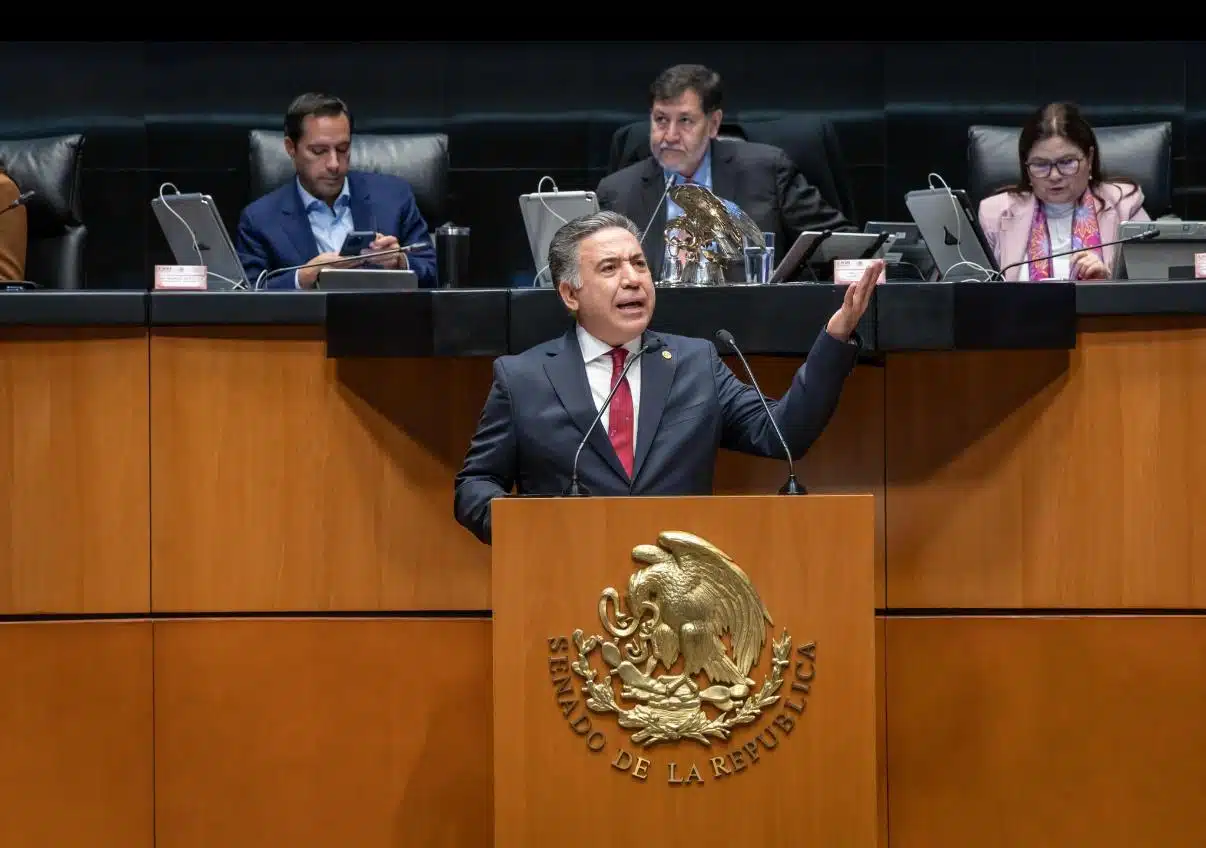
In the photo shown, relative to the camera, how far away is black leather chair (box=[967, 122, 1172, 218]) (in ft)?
16.8

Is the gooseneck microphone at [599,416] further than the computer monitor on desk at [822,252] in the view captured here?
No

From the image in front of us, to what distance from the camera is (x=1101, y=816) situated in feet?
9.68

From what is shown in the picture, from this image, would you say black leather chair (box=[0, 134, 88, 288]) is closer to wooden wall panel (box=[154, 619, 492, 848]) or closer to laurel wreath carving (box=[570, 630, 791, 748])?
wooden wall panel (box=[154, 619, 492, 848])

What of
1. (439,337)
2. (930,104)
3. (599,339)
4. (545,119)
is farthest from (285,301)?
(930,104)

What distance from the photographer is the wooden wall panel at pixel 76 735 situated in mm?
3027

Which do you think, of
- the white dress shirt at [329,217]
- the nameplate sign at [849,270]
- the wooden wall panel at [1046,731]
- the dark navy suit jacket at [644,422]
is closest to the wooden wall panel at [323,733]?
the dark navy suit jacket at [644,422]

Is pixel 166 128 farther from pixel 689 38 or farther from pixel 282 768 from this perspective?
pixel 282 768

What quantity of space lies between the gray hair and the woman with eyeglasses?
5.47 ft

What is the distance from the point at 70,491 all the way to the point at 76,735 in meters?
0.46

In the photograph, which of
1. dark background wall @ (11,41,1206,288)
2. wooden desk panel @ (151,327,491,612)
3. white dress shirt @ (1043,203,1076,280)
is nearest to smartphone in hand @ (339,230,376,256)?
wooden desk panel @ (151,327,491,612)

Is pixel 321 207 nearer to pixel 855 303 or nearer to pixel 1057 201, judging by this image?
pixel 1057 201

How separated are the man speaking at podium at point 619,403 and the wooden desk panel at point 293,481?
30 centimetres

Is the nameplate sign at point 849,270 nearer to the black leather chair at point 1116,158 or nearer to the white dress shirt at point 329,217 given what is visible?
the white dress shirt at point 329,217

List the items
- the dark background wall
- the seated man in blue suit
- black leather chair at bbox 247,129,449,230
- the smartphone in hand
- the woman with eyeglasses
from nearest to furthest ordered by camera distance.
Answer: the smartphone in hand
the woman with eyeglasses
the seated man in blue suit
black leather chair at bbox 247,129,449,230
the dark background wall
